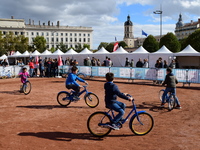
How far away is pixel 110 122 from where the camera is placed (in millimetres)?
6008

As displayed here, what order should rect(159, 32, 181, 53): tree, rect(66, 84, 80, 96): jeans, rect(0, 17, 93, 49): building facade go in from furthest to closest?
rect(0, 17, 93, 49): building facade → rect(159, 32, 181, 53): tree → rect(66, 84, 80, 96): jeans

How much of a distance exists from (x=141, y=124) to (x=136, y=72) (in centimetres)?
1229

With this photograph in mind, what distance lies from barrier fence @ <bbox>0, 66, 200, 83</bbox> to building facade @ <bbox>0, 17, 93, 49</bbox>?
89.5m

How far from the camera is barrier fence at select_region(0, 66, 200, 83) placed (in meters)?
15.7

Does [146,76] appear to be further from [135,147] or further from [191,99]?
[135,147]

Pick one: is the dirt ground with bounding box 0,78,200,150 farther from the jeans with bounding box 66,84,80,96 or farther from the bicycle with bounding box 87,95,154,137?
the jeans with bounding box 66,84,80,96

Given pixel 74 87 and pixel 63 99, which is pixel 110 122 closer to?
pixel 74 87

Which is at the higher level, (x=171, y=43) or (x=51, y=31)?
(x=51, y=31)

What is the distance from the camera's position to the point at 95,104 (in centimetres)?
964

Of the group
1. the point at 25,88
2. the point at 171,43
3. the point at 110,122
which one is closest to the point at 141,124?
the point at 110,122

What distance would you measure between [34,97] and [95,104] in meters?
4.27

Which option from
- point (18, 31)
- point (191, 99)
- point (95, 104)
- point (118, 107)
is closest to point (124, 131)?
point (118, 107)

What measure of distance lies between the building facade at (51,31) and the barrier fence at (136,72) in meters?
89.5

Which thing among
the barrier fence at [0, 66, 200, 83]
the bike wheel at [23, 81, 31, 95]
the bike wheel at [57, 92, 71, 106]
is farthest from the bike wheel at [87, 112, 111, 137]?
the barrier fence at [0, 66, 200, 83]
